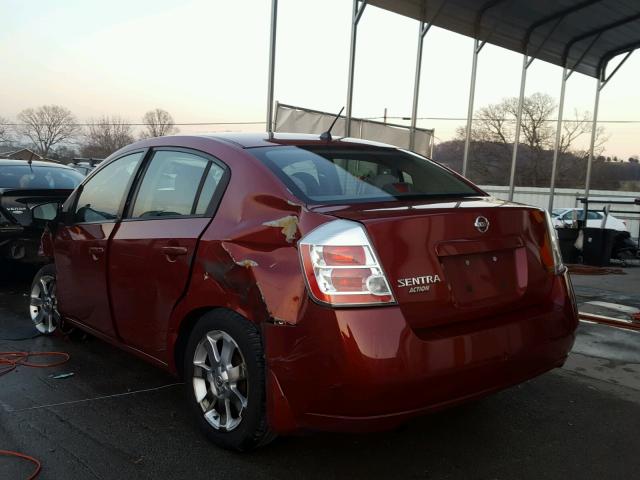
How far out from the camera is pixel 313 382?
8.07ft

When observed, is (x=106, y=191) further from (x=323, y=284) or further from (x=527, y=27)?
(x=527, y=27)

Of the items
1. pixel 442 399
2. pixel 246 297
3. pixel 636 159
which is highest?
pixel 636 159

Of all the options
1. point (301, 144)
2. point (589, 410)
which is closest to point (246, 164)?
point (301, 144)

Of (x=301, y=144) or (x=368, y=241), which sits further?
(x=301, y=144)

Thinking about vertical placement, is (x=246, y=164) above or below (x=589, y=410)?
above

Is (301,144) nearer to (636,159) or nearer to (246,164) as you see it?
(246,164)

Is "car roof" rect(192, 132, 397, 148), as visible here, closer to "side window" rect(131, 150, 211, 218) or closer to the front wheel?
"side window" rect(131, 150, 211, 218)

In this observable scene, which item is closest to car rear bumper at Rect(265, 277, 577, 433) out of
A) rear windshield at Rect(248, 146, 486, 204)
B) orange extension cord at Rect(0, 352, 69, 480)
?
rear windshield at Rect(248, 146, 486, 204)

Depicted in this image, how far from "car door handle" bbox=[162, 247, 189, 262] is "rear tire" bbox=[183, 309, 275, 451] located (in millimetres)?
376

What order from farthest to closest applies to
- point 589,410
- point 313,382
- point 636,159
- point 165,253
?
point 636,159, point 589,410, point 165,253, point 313,382

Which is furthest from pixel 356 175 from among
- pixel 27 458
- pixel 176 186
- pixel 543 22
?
pixel 543 22

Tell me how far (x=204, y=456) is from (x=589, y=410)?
245 centimetres

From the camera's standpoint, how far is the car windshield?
733cm

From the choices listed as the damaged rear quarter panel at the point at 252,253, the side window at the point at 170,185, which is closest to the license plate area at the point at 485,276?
the damaged rear quarter panel at the point at 252,253
